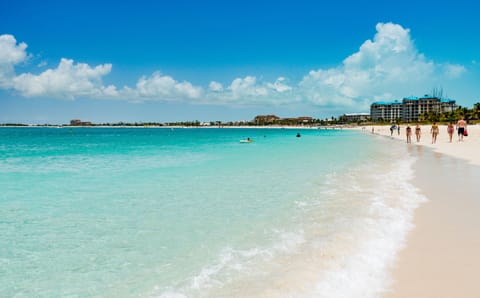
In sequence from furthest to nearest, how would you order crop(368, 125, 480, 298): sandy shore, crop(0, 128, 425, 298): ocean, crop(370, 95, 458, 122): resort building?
crop(370, 95, 458, 122): resort building
crop(0, 128, 425, 298): ocean
crop(368, 125, 480, 298): sandy shore

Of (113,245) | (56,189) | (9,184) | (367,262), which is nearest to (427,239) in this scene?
(367,262)

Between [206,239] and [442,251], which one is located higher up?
[442,251]

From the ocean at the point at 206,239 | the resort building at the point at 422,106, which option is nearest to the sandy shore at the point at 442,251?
the ocean at the point at 206,239

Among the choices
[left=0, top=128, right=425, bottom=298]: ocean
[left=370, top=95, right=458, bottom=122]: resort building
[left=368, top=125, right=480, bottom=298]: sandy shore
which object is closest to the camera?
[left=368, top=125, right=480, bottom=298]: sandy shore

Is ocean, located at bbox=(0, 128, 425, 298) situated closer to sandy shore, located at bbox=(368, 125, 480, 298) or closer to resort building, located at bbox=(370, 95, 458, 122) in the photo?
sandy shore, located at bbox=(368, 125, 480, 298)

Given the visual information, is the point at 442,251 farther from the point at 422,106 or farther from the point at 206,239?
the point at 422,106

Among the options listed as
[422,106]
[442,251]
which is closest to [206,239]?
[442,251]

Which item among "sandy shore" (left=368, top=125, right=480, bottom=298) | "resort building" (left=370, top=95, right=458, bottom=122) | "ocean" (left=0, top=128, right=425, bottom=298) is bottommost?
"ocean" (left=0, top=128, right=425, bottom=298)

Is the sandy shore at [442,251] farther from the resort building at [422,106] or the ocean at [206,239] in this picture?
the resort building at [422,106]

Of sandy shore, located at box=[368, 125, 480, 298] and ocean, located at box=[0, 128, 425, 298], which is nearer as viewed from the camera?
sandy shore, located at box=[368, 125, 480, 298]

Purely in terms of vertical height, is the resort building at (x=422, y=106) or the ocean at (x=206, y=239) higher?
the resort building at (x=422, y=106)

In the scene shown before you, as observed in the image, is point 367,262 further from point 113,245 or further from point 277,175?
point 277,175

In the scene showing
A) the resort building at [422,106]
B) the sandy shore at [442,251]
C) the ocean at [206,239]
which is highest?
the resort building at [422,106]

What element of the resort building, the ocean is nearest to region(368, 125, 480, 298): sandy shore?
the ocean
